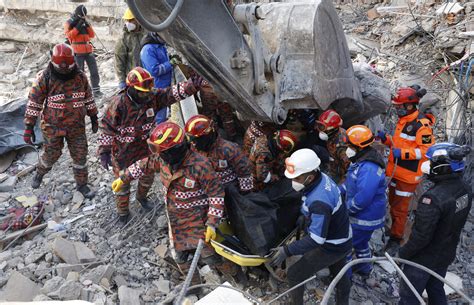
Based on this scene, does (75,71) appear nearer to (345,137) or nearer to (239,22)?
(239,22)

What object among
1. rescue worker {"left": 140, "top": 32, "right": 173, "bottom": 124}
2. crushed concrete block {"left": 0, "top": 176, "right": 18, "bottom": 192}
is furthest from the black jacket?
crushed concrete block {"left": 0, "top": 176, "right": 18, "bottom": 192}

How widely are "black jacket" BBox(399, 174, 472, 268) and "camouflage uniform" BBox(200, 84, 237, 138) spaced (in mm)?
3081

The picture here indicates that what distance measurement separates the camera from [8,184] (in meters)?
6.36

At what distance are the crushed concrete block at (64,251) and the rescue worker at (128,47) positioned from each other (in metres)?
2.62

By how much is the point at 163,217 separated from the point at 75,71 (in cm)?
207

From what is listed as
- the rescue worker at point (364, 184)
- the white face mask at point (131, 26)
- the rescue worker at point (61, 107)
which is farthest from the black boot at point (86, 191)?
the rescue worker at point (364, 184)

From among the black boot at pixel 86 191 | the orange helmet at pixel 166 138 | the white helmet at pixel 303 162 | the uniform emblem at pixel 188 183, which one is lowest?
the black boot at pixel 86 191

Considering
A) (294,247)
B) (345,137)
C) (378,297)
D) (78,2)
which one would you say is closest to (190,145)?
→ (294,247)

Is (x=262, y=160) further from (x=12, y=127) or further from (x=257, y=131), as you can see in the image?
(x=12, y=127)

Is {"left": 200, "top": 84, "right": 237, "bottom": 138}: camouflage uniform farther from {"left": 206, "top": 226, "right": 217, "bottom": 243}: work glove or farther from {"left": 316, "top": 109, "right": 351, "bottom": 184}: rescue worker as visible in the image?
{"left": 206, "top": 226, "right": 217, "bottom": 243}: work glove

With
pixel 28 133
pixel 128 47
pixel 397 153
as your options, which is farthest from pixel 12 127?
pixel 397 153

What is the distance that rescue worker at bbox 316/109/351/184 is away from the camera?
5164 mm

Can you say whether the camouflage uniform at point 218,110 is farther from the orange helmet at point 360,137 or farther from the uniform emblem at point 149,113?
the orange helmet at point 360,137

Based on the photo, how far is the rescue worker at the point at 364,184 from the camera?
15.1ft
